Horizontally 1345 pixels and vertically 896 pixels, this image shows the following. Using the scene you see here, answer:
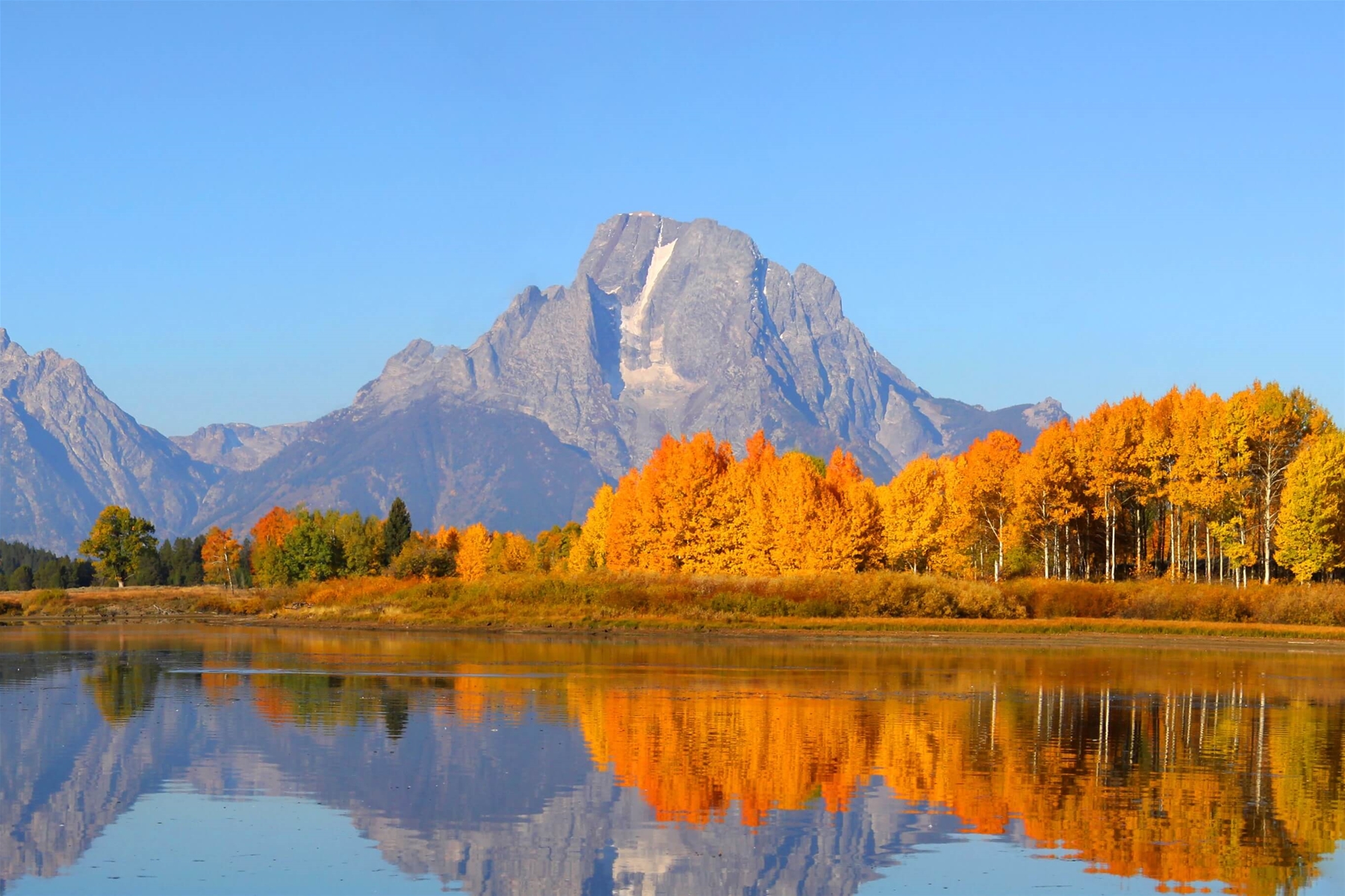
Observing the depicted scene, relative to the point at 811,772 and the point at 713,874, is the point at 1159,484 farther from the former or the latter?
the point at 713,874

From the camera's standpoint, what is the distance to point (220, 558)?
633 feet

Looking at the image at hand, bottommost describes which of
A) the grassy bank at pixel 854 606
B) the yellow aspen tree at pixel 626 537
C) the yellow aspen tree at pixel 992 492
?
the grassy bank at pixel 854 606

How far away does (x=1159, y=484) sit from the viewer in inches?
3863

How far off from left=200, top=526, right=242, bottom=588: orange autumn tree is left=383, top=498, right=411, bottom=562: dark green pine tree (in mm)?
31631

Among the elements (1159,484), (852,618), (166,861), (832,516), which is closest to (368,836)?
(166,861)

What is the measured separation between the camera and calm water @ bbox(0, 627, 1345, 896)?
70.7ft

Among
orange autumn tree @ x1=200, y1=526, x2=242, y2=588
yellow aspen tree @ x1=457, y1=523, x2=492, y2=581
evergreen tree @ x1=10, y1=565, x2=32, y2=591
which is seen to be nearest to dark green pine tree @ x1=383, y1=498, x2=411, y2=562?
yellow aspen tree @ x1=457, y1=523, x2=492, y2=581

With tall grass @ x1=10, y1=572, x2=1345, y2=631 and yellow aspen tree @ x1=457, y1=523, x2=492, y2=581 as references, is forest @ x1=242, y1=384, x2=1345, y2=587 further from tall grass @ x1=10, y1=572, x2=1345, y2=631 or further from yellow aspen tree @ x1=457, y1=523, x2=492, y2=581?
yellow aspen tree @ x1=457, y1=523, x2=492, y2=581

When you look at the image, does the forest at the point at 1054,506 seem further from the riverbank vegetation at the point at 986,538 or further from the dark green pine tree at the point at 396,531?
the dark green pine tree at the point at 396,531

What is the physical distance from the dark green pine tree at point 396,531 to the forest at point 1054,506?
47.8 meters

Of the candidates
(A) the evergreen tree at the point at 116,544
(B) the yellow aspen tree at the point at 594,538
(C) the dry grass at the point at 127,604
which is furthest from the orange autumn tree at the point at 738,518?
(A) the evergreen tree at the point at 116,544

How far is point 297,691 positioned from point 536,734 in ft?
46.0

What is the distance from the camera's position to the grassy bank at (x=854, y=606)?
78.8 m

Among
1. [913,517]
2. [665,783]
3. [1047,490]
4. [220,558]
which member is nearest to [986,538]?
[913,517]
